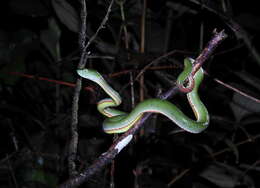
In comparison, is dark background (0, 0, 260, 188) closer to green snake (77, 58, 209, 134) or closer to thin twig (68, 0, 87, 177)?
green snake (77, 58, 209, 134)

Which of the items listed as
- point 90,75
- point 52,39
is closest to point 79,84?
point 90,75

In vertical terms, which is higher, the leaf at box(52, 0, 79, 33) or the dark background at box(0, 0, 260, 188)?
the leaf at box(52, 0, 79, 33)

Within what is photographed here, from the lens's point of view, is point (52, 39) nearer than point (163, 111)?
No

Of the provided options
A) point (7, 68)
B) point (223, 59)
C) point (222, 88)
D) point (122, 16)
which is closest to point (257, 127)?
point (223, 59)

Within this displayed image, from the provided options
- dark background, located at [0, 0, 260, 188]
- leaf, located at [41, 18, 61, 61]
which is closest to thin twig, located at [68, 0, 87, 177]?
dark background, located at [0, 0, 260, 188]

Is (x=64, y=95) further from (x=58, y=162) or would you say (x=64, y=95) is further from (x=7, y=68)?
(x=58, y=162)

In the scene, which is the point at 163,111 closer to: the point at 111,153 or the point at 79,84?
the point at 111,153

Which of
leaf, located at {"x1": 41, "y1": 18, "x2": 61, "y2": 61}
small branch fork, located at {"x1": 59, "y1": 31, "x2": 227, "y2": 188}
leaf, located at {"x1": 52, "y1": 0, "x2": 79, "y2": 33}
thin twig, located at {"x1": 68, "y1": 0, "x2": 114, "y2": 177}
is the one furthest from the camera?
leaf, located at {"x1": 41, "y1": 18, "x2": 61, "y2": 61}
